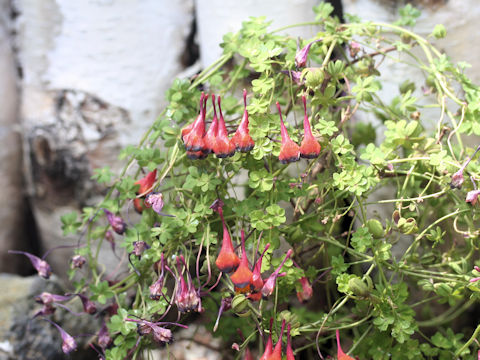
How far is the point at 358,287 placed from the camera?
717 mm

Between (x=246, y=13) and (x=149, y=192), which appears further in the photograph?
(x=246, y=13)

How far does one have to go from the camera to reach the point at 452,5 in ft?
3.58

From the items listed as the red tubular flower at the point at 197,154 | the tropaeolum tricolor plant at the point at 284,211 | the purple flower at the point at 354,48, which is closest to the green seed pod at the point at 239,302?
the tropaeolum tricolor plant at the point at 284,211

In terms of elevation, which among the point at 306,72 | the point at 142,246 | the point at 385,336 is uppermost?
the point at 306,72

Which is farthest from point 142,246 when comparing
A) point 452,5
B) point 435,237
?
point 452,5

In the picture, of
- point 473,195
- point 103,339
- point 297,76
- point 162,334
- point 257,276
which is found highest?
point 297,76

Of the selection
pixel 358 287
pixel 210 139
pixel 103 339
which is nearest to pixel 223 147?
pixel 210 139

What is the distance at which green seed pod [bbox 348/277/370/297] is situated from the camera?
2.36 ft

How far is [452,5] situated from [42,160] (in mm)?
1066

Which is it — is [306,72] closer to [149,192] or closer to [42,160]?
[149,192]

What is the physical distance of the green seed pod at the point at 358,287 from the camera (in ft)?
2.36

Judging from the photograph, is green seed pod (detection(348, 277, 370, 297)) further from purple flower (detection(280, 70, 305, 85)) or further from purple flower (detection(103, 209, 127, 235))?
purple flower (detection(103, 209, 127, 235))

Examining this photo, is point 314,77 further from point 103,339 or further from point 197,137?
point 103,339

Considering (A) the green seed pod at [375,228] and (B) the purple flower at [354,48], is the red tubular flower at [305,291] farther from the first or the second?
(B) the purple flower at [354,48]
